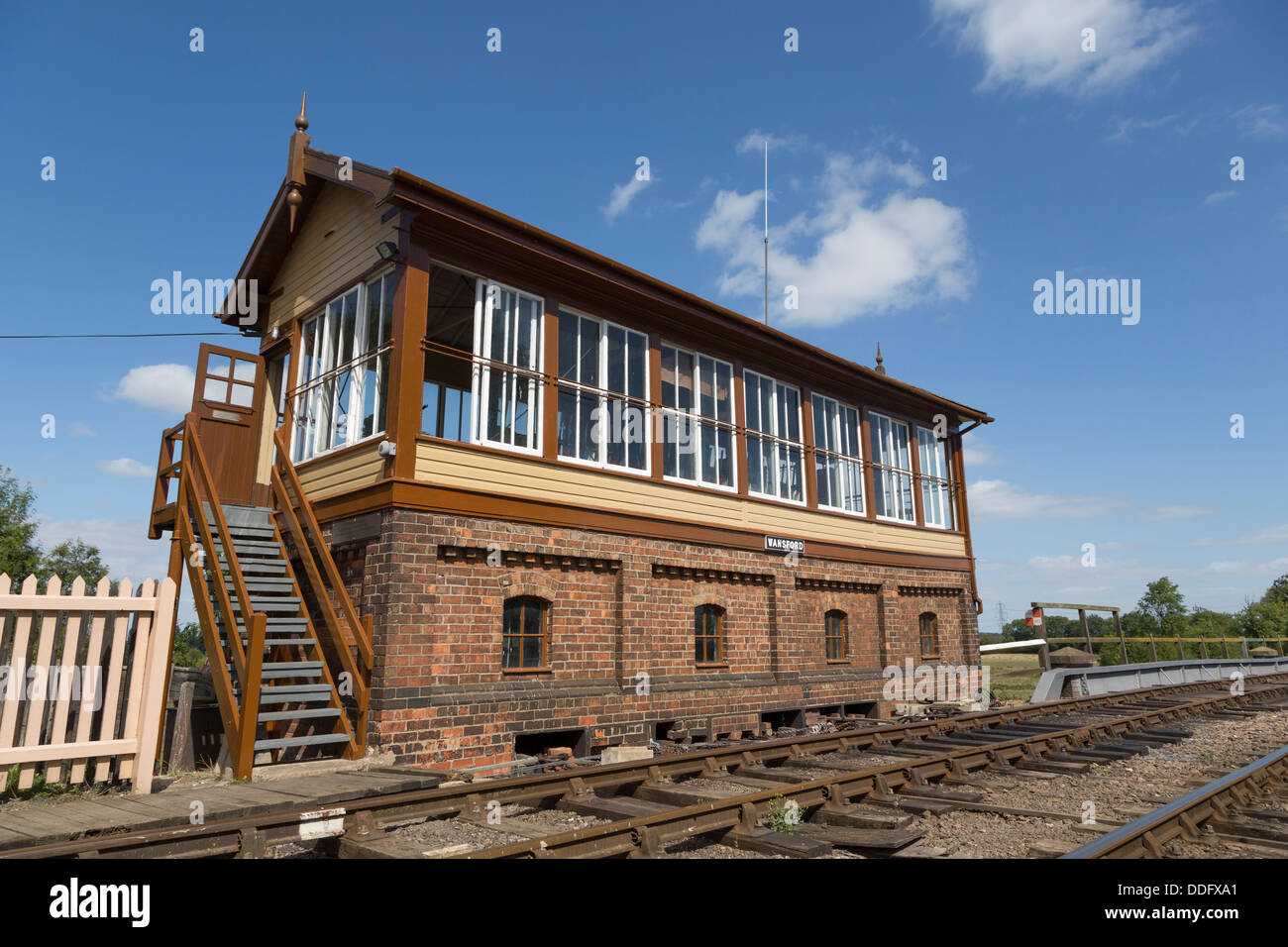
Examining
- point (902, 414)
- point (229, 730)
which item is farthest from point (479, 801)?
point (902, 414)

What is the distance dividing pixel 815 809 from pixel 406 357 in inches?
282

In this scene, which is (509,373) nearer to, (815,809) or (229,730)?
(229,730)

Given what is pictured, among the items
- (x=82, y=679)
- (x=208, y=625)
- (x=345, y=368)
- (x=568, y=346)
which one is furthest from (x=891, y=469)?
(x=82, y=679)

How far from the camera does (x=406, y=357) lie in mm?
10289

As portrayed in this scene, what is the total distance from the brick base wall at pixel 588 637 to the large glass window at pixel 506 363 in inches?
55.7

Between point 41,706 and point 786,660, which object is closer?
point 41,706

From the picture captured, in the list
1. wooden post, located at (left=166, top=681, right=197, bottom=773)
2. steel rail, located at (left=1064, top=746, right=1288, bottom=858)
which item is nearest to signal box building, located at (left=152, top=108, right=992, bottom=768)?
Answer: wooden post, located at (left=166, top=681, right=197, bottom=773)

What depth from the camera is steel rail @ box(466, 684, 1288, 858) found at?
16.5 ft

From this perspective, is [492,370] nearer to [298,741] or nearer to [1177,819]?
[298,741]

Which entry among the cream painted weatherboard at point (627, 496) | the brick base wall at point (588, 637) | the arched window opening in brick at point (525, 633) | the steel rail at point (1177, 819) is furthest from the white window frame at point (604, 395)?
the steel rail at point (1177, 819)

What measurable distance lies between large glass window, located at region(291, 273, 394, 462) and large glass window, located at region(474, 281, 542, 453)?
1.28 meters

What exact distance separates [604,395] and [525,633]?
388 cm

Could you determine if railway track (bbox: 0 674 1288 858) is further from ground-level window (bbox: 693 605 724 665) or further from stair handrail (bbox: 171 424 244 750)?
ground-level window (bbox: 693 605 724 665)

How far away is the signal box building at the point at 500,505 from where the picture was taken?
967 cm
